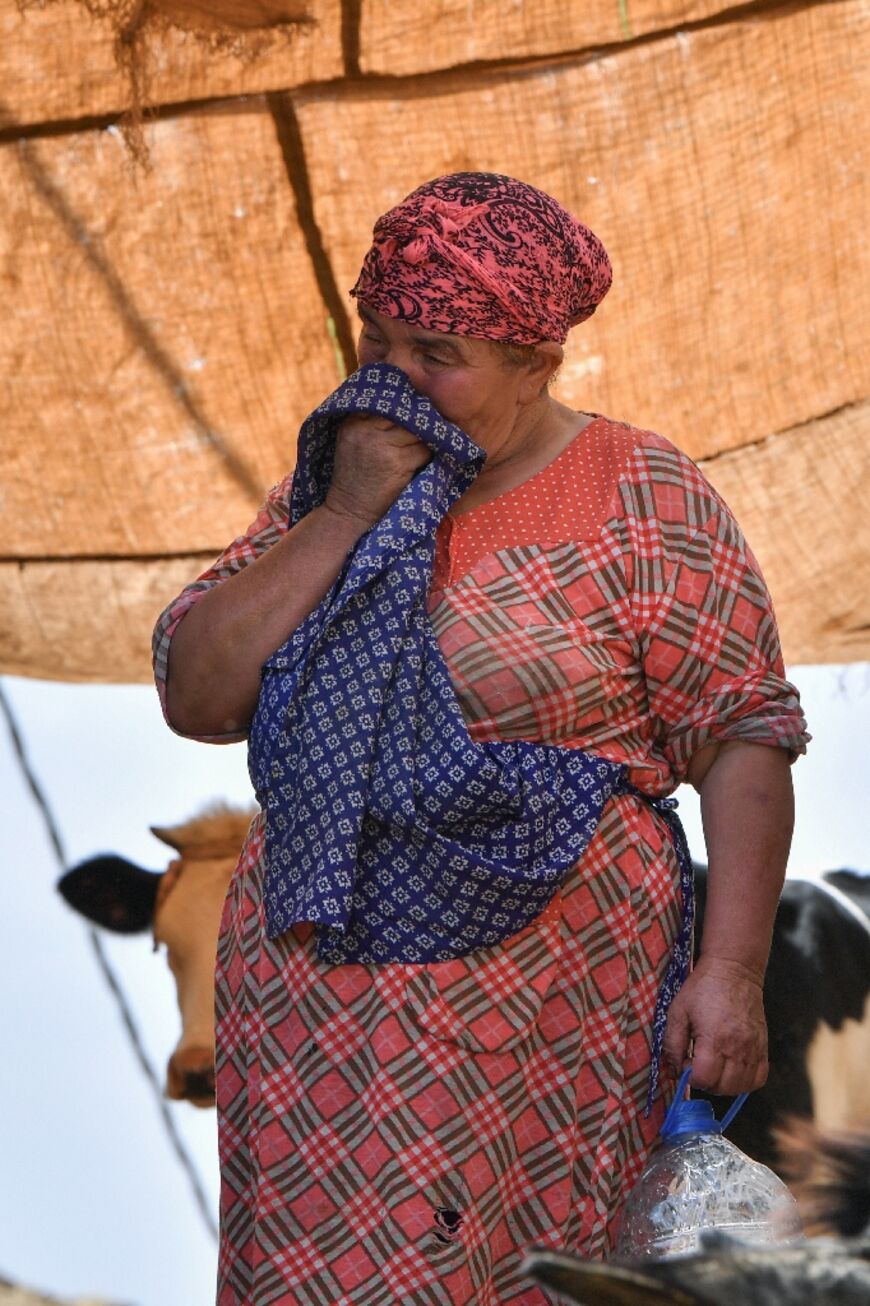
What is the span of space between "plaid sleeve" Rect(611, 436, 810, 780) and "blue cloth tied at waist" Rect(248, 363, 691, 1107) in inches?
5.8

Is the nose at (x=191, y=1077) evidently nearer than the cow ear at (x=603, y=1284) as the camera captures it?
No


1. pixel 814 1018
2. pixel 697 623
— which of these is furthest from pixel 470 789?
pixel 814 1018

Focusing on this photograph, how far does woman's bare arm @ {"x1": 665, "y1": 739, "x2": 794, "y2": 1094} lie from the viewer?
193 cm

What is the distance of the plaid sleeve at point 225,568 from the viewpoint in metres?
2.05

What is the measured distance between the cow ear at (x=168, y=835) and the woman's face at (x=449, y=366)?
1804 mm

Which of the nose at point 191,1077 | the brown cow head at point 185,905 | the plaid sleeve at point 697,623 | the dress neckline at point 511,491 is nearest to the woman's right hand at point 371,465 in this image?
the dress neckline at point 511,491

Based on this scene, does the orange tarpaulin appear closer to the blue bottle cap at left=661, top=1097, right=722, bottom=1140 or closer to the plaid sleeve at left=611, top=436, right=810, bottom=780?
the plaid sleeve at left=611, top=436, right=810, bottom=780

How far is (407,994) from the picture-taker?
1893 millimetres

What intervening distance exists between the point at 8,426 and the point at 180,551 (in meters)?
0.43

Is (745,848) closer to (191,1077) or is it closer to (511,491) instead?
(511,491)

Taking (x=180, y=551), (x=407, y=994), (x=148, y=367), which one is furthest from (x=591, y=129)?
(x=407, y=994)

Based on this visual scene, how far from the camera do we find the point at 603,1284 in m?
0.74

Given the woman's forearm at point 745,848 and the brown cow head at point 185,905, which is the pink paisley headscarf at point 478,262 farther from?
the brown cow head at point 185,905

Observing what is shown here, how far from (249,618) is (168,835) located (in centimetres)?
171
